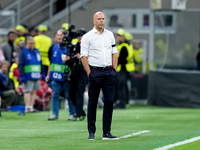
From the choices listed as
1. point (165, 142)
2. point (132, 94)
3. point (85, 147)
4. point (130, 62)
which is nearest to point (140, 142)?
point (165, 142)

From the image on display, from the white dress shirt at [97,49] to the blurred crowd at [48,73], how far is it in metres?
3.38

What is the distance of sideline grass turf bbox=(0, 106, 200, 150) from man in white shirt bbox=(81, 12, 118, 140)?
15.6 inches

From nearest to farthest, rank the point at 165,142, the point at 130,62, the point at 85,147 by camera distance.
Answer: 1. the point at 85,147
2. the point at 165,142
3. the point at 130,62

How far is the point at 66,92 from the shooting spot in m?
16.2

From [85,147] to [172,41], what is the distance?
12.7 metres

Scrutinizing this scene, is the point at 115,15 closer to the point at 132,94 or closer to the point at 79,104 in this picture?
the point at 132,94

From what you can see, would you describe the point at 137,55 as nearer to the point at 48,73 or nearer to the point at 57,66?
the point at 48,73

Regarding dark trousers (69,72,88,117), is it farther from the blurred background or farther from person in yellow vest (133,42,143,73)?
person in yellow vest (133,42,143,73)

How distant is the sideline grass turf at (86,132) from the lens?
10.2m

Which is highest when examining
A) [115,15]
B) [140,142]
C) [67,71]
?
[115,15]

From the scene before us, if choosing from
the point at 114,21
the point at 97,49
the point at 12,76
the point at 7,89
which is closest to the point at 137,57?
the point at 114,21

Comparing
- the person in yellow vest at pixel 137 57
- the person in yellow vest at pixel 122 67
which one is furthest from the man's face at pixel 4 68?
the person in yellow vest at pixel 137 57

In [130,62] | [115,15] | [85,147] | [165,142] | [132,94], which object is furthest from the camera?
[115,15]

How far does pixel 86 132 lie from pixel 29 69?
6.43m
